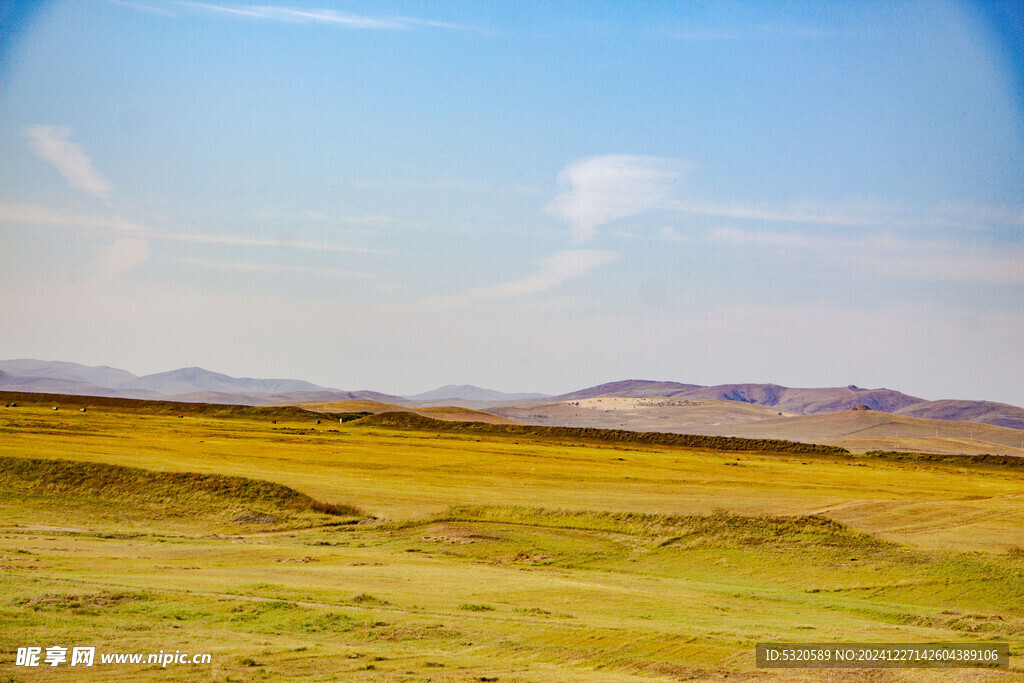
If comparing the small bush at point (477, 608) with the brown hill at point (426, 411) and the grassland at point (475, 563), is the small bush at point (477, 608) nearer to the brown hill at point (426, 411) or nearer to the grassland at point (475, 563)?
the grassland at point (475, 563)

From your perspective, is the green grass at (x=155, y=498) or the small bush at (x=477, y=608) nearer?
the small bush at (x=477, y=608)

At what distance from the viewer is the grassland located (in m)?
19.1

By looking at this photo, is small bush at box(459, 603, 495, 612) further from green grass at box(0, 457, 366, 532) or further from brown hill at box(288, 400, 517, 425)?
brown hill at box(288, 400, 517, 425)

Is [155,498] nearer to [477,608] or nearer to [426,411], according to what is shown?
[477,608]

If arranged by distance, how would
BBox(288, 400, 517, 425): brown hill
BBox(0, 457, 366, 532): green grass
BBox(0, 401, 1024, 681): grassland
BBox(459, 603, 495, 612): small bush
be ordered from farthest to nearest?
BBox(288, 400, 517, 425): brown hill
BBox(0, 457, 366, 532): green grass
BBox(459, 603, 495, 612): small bush
BBox(0, 401, 1024, 681): grassland

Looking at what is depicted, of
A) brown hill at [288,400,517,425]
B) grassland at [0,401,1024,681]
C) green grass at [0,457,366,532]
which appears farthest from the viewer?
brown hill at [288,400,517,425]

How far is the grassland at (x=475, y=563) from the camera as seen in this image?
19078 millimetres

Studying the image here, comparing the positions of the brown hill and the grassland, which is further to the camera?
the brown hill

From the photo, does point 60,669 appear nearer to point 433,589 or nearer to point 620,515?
point 433,589

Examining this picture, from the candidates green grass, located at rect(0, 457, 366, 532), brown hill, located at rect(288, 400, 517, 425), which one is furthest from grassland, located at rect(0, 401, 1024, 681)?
brown hill, located at rect(288, 400, 517, 425)

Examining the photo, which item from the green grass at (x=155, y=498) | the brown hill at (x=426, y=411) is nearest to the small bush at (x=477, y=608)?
the green grass at (x=155, y=498)

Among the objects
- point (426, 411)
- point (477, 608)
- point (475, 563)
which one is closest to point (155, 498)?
point (475, 563)

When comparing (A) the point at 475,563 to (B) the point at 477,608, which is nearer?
(B) the point at 477,608

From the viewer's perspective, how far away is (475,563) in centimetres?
3356
